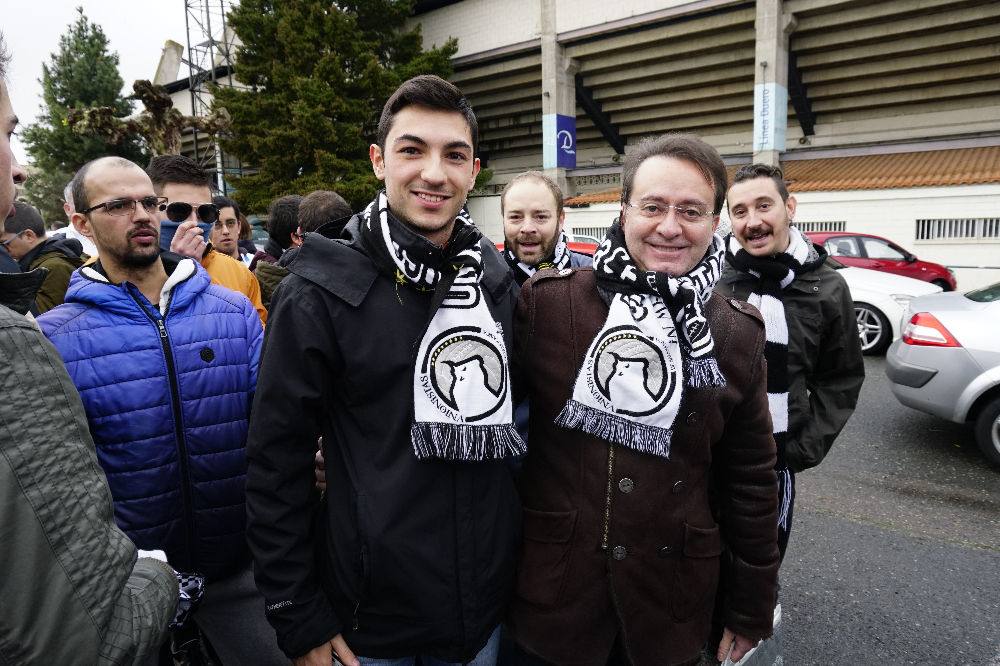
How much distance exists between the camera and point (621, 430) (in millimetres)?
1634

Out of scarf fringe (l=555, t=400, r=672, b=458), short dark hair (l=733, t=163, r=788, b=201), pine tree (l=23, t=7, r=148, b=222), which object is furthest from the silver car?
pine tree (l=23, t=7, r=148, b=222)

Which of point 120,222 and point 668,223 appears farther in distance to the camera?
point 120,222

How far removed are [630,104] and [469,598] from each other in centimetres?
2023

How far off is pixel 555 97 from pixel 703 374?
1829cm

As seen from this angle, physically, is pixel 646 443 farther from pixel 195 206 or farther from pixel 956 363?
pixel 956 363

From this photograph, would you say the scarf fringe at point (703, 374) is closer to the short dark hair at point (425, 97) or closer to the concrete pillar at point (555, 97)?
the short dark hair at point (425, 97)

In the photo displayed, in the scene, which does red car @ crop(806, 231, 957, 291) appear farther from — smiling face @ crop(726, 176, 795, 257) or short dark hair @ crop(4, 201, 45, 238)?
short dark hair @ crop(4, 201, 45, 238)

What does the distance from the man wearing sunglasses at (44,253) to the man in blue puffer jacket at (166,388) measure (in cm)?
62

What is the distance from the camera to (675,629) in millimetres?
1695

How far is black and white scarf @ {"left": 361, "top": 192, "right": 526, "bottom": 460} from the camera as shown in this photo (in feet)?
4.92

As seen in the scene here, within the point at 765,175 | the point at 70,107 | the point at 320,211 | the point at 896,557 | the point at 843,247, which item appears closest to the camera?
the point at 765,175

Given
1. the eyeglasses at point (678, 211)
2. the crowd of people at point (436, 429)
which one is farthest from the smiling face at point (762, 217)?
the eyeglasses at point (678, 211)

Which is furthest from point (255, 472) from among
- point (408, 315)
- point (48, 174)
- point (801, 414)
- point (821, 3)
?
point (48, 174)

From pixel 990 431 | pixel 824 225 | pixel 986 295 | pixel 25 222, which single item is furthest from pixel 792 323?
pixel 824 225
